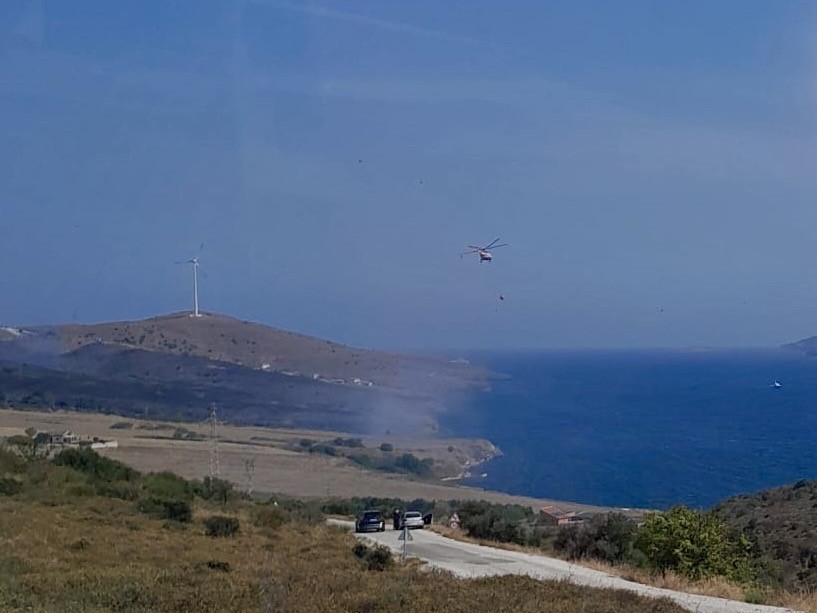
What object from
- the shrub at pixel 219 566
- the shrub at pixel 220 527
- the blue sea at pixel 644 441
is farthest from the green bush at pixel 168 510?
the blue sea at pixel 644 441

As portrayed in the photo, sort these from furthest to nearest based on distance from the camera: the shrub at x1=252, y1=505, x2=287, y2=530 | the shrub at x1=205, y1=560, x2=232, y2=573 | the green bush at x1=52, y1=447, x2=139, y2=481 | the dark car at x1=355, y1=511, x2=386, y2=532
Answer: the green bush at x1=52, y1=447, x2=139, y2=481, the dark car at x1=355, y1=511, x2=386, y2=532, the shrub at x1=252, y1=505, x2=287, y2=530, the shrub at x1=205, y1=560, x2=232, y2=573

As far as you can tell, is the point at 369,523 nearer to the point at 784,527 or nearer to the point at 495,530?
the point at 495,530

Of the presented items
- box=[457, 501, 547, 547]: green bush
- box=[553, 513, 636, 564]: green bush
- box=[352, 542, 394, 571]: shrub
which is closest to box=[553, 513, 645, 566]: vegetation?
box=[553, 513, 636, 564]: green bush

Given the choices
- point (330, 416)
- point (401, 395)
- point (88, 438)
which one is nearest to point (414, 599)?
point (88, 438)

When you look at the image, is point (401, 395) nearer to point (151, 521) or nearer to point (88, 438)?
point (88, 438)

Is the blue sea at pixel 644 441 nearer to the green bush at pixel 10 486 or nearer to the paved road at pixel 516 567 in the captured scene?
the paved road at pixel 516 567

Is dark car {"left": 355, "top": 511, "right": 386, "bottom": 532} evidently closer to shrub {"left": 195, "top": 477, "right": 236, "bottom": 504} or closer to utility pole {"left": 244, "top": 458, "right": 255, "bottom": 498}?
shrub {"left": 195, "top": 477, "right": 236, "bottom": 504}
